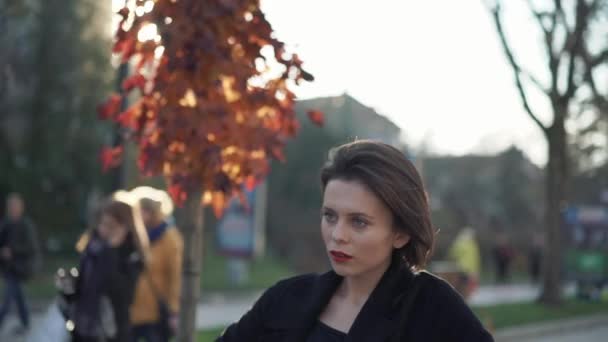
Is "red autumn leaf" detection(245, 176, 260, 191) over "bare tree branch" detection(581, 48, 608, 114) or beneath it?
beneath

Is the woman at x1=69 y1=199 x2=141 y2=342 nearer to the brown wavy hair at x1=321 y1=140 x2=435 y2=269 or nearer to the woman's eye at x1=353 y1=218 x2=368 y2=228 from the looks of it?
the brown wavy hair at x1=321 y1=140 x2=435 y2=269

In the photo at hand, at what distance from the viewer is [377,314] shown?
2.43 metres

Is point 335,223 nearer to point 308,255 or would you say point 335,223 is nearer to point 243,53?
point 243,53

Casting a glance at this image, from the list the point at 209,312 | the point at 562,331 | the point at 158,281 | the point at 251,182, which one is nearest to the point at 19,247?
the point at 158,281

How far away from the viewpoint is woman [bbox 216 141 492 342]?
2406mm

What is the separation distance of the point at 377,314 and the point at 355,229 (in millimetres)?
227

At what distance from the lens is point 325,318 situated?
2557 millimetres

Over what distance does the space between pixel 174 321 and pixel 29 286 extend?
13.1m

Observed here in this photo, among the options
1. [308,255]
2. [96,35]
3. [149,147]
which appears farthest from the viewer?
[308,255]

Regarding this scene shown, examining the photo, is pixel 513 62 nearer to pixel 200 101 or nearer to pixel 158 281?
pixel 158 281

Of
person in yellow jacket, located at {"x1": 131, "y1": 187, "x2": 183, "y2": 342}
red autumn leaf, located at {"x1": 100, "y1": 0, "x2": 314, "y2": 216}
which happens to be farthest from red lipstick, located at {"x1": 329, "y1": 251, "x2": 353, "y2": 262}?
person in yellow jacket, located at {"x1": 131, "y1": 187, "x2": 183, "y2": 342}

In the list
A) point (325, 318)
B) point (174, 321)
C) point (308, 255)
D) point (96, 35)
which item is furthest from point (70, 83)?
point (325, 318)

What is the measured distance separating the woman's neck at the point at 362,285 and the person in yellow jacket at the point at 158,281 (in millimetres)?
4361

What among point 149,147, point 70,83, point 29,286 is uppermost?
point 70,83
